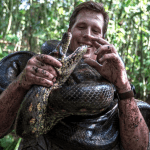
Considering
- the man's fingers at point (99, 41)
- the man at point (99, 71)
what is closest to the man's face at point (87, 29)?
the man at point (99, 71)

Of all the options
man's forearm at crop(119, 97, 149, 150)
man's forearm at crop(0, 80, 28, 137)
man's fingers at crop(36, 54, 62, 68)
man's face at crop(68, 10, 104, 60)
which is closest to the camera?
man's fingers at crop(36, 54, 62, 68)

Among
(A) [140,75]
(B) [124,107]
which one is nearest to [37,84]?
(B) [124,107]

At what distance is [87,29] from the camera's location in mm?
1653

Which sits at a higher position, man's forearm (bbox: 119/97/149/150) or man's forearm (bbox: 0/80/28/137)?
man's forearm (bbox: 0/80/28/137)

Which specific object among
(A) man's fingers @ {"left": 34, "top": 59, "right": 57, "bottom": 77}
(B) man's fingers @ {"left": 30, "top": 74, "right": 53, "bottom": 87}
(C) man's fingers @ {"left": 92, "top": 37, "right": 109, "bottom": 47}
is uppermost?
(C) man's fingers @ {"left": 92, "top": 37, "right": 109, "bottom": 47}

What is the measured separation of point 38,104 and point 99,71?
583mm

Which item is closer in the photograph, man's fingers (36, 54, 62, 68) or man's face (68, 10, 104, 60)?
man's fingers (36, 54, 62, 68)

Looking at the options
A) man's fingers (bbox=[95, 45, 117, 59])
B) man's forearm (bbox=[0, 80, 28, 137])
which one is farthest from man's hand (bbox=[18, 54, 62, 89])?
man's fingers (bbox=[95, 45, 117, 59])

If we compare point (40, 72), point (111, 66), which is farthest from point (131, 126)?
point (40, 72)

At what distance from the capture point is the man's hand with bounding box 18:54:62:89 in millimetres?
1134

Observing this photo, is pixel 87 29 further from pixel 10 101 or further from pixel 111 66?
pixel 10 101

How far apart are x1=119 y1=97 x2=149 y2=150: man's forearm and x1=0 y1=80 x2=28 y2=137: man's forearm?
80cm

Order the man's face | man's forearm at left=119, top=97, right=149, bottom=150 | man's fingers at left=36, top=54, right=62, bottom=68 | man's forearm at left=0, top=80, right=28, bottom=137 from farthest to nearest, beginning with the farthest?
the man's face < man's forearm at left=119, top=97, right=149, bottom=150 < man's forearm at left=0, top=80, right=28, bottom=137 < man's fingers at left=36, top=54, right=62, bottom=68

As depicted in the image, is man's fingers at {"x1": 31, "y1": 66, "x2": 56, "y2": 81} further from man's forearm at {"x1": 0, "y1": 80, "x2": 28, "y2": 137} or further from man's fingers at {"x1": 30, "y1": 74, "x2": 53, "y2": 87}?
man's forearm at {"x1": 0, "y1": 80, "x2": 28, "y2": 137}
